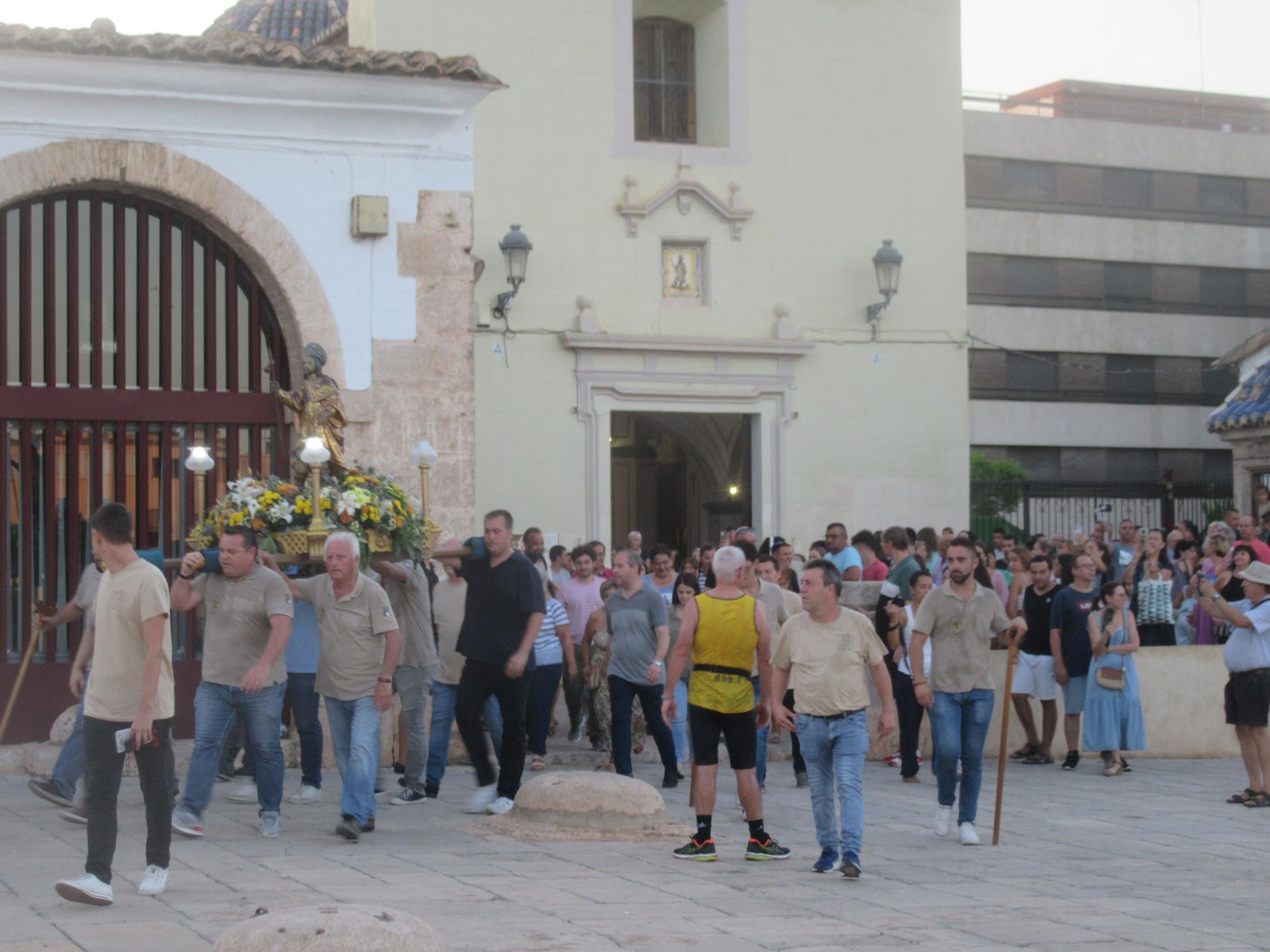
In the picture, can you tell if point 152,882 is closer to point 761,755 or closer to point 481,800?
point 481,800

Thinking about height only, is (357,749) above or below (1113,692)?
above

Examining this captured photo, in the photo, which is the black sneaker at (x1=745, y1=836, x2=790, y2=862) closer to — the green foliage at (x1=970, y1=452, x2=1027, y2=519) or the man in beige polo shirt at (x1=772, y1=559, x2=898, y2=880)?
the man in beige polo shirt at (x1=772, y1=559, x2=898, y2=880)

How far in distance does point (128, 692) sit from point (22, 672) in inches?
182

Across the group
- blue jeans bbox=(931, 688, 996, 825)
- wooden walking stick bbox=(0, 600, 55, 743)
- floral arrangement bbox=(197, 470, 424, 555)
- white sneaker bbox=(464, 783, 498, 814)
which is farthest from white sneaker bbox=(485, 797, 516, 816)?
wooden walking stick bbox=(0, 600, 55, 743)

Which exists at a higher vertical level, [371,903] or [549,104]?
[549,104]

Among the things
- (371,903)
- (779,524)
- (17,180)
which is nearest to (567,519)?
(779,524)

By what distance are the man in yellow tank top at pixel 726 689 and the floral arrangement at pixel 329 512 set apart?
8.43 ft

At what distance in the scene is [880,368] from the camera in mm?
22812

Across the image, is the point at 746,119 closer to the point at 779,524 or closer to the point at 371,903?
the point at 779,524

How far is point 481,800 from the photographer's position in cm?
1095

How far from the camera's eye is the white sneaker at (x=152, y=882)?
7867 millimetres

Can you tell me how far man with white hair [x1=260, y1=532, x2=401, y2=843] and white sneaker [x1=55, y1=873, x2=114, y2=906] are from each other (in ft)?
7.49

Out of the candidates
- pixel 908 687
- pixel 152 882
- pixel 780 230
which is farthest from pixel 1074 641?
pixel 780 230

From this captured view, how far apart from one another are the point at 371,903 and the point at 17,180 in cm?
743
